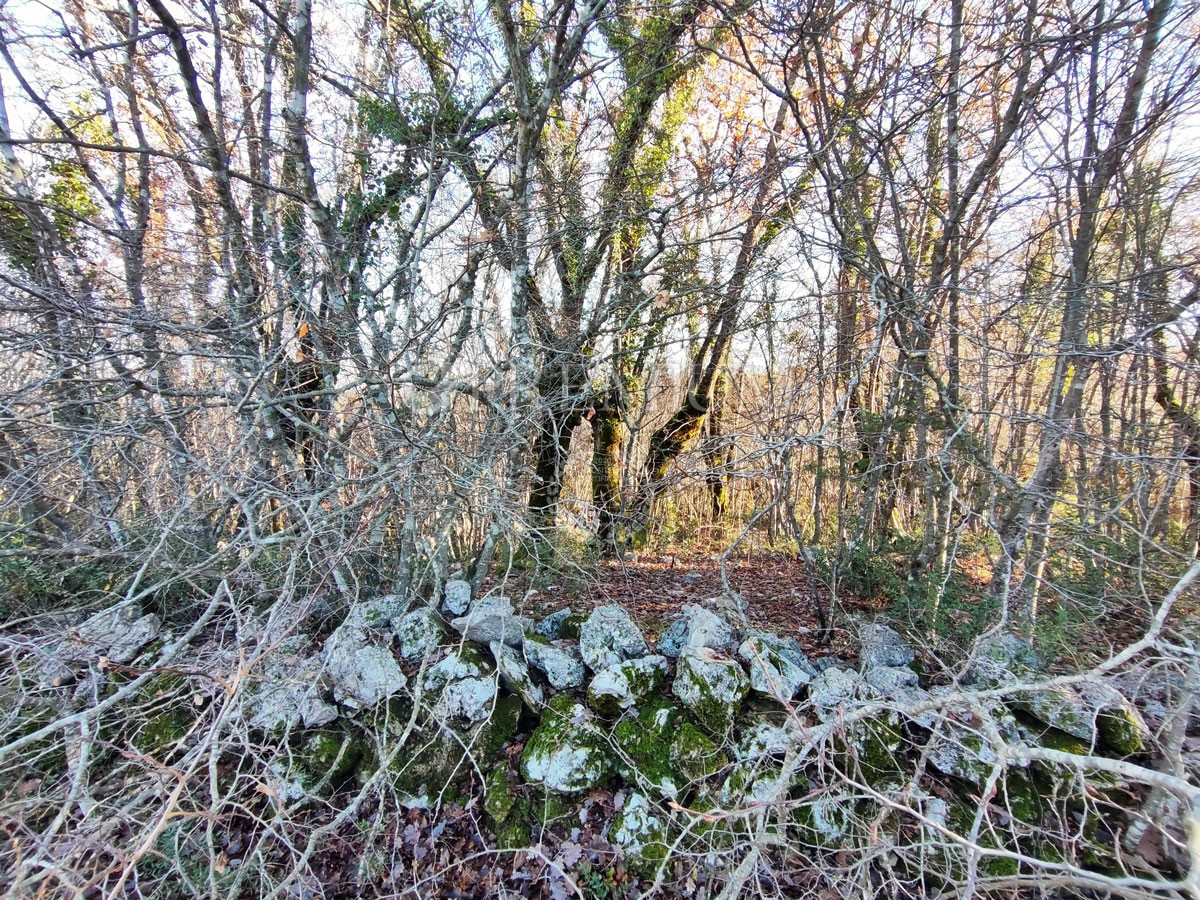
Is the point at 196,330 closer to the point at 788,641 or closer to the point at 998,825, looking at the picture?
the point at 788,641

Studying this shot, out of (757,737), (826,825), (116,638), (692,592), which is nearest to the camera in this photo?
(826,825)

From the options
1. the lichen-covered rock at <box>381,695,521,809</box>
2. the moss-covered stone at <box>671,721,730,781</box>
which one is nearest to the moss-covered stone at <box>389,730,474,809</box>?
the lichen-covered rock at <box>381,695,521,809</box>

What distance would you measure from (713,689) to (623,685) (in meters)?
0.53

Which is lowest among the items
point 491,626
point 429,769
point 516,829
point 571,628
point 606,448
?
point 516,829

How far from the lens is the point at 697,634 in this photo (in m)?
3.04

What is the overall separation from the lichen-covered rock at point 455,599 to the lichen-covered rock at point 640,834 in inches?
66.5

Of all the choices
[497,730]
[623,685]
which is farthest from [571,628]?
[497,730]

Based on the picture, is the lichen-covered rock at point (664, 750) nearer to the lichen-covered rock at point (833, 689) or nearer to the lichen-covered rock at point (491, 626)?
the lichen-covered rock at point (833, 689)

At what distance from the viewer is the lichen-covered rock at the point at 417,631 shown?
3.32 meters

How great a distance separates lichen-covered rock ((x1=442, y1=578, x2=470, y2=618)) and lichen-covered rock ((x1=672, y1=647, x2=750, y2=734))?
1.66 meters

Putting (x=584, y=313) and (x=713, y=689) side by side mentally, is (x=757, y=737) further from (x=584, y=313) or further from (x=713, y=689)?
(x=584, y=313)

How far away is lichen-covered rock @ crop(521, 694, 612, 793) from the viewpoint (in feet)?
9.02

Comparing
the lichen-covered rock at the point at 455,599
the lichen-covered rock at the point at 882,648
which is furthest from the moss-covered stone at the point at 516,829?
the lichen-covered rock at the point at 882,648

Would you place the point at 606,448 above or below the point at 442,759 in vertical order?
above
